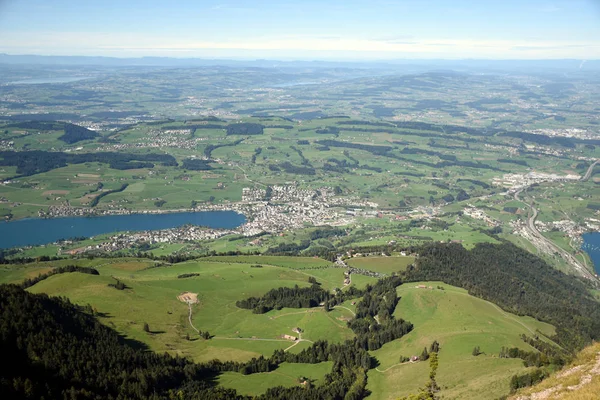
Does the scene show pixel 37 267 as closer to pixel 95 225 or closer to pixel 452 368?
pixel 95 225

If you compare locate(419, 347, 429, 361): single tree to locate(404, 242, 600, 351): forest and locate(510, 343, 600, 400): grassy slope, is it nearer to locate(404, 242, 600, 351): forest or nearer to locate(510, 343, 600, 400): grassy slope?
locate(404, 242, 600, 351): forest

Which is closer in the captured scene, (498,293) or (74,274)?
(74,274)

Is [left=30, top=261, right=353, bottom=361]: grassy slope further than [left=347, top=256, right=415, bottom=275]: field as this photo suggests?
No

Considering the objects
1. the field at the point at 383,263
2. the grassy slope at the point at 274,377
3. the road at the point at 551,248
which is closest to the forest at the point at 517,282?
the field at the point at 383,263

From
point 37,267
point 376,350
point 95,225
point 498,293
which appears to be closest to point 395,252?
point 498,293

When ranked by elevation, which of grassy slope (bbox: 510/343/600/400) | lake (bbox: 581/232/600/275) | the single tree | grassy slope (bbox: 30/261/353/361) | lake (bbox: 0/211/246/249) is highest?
grassy slope (bbox: 510/343/600/400)

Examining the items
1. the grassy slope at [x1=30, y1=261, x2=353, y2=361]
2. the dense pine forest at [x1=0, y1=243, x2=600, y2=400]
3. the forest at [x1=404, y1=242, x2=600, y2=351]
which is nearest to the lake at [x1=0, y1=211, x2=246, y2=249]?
the grassy slope at [x1=30, y1=261, x2=353, y2=361]

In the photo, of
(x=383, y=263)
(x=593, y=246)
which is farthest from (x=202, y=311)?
(x=593, y=246)

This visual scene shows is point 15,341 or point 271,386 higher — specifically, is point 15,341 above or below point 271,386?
above
